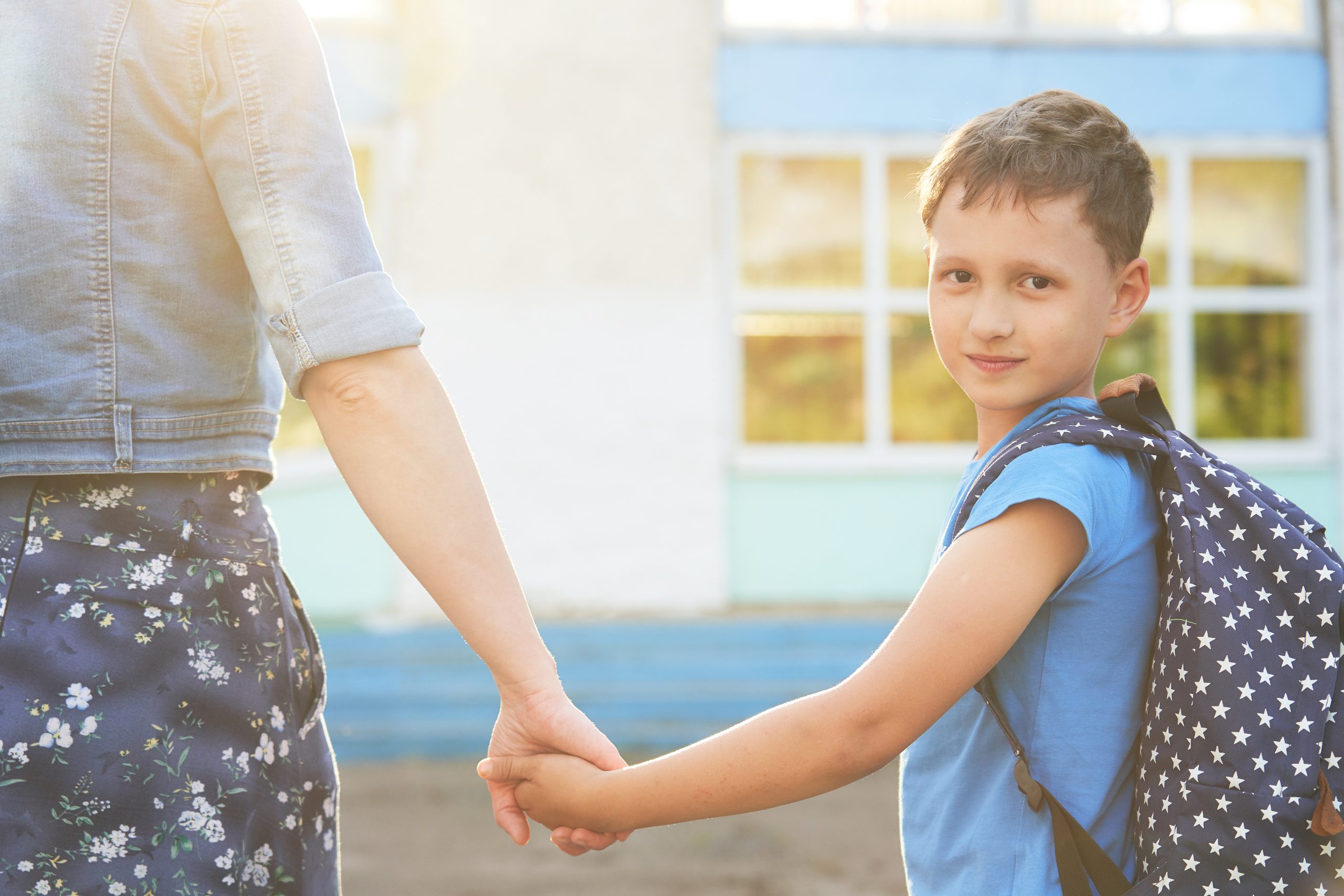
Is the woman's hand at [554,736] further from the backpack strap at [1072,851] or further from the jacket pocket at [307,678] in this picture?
the backpack strap at [1072,851]

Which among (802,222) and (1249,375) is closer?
(802,222)

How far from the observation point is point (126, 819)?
46.2 inches

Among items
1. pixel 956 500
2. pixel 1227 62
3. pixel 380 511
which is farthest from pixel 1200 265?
pixel 380 511

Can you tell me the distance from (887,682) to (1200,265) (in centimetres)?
725

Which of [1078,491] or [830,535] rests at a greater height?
[1078,491]

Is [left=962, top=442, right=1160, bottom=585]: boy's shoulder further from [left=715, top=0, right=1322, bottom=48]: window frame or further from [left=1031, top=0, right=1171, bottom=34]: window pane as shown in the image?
[left=1031, top=0, right=1171, bottom=34]: window pane

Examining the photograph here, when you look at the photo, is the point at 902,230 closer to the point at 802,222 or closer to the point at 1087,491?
the point at 802,222

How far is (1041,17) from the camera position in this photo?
7.48 m

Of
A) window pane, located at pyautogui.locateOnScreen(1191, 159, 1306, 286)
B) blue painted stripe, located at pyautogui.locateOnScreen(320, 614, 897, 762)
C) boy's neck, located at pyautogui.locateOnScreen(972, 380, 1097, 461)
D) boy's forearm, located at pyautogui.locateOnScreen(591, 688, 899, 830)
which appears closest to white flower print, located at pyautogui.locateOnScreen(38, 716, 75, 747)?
boy's forearm, located at pyautogui.locateOnScreen(591, 688, 899, 830)

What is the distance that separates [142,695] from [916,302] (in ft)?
21.8

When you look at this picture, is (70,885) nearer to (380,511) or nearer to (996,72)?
(380,511)

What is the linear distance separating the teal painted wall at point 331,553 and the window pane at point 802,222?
111 inches

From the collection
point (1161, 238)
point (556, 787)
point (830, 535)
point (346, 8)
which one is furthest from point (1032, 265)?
point (1161, 238)

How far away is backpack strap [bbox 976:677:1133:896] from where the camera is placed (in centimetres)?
124
